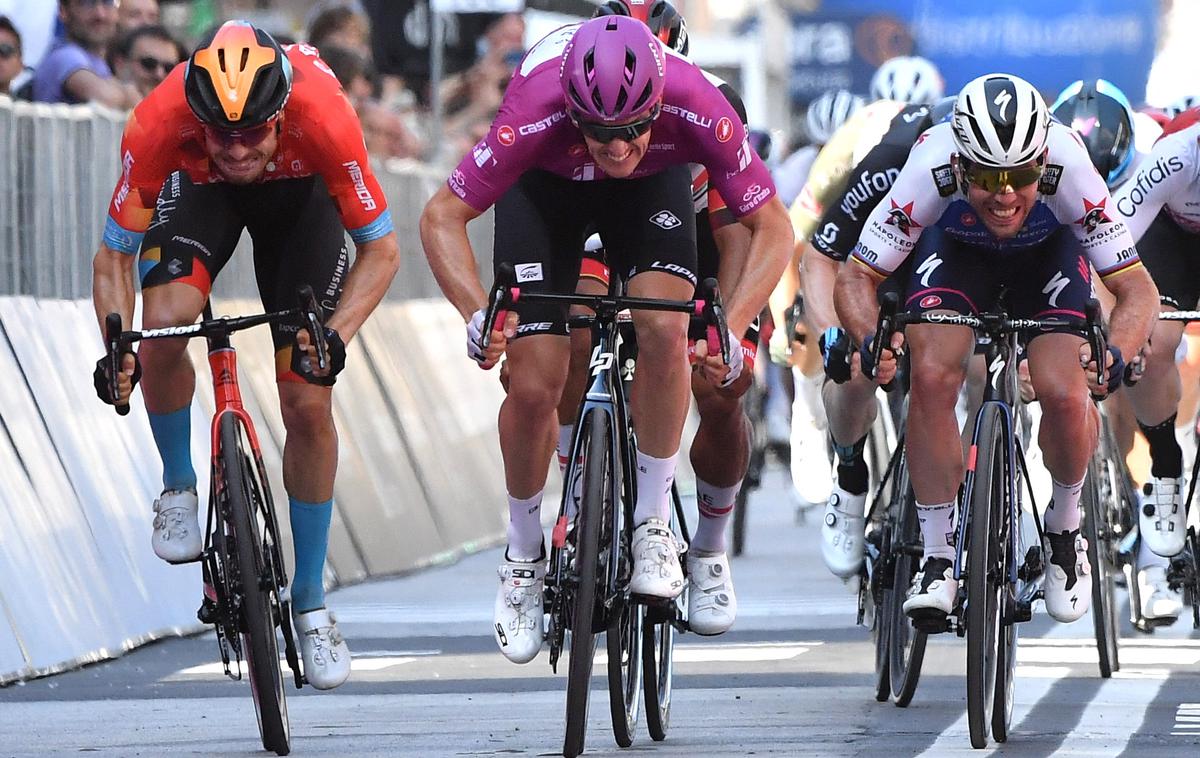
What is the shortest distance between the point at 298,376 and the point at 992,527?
7.07 ft

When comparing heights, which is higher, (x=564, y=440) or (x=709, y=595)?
(x=564, y=440)

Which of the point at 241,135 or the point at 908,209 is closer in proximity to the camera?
the point at 241,135

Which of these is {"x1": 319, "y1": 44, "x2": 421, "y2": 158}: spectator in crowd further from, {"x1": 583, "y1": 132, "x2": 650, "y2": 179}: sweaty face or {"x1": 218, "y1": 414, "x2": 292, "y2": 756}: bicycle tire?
{"x1": 583, "y1": 132, "x2": 650, "y2": 179}: sweaty face

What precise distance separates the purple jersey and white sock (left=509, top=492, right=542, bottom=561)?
35.6 inches

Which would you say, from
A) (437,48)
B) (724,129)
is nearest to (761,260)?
(724,129)

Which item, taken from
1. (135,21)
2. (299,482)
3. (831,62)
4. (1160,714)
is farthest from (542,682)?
(831,62)

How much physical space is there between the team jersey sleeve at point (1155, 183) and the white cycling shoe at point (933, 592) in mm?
2344

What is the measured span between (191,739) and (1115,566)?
400 cm

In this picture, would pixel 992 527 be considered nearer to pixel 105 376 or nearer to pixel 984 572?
pixel 984 572

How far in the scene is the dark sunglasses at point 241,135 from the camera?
783 centimetres

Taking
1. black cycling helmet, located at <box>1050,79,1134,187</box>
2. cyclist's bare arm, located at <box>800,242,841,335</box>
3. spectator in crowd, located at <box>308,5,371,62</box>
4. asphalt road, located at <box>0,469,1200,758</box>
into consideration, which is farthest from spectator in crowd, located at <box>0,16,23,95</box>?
black cycling helmet, located at <box>1050,79,1134,187</box>

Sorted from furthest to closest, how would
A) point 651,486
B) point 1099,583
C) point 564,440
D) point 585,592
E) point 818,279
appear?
point 818,279 < point 1099,583 < point 564,440 < point 651,486 < point 585,592

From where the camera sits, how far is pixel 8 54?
491 inches

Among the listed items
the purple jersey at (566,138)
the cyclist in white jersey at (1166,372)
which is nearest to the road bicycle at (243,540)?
the purple jersey at (566,138)
